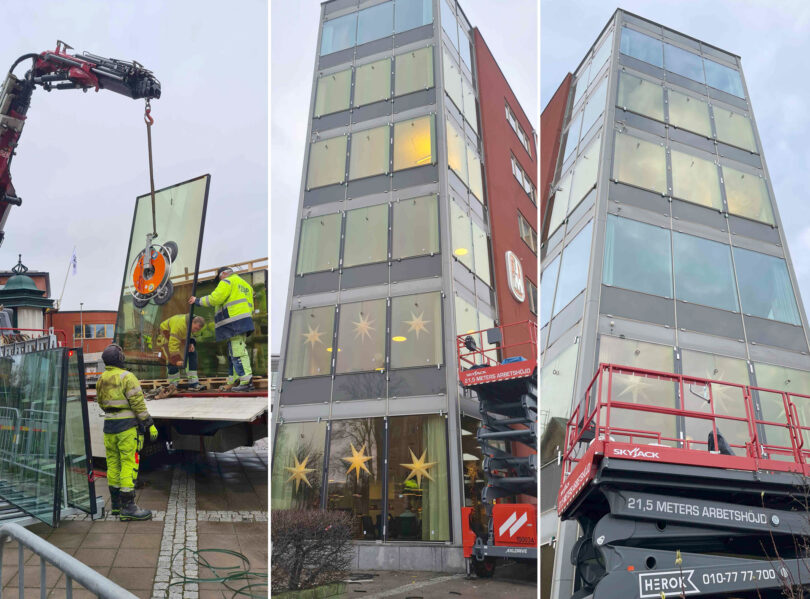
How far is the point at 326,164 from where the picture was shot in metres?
3.63

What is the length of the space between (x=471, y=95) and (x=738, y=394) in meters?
3.88

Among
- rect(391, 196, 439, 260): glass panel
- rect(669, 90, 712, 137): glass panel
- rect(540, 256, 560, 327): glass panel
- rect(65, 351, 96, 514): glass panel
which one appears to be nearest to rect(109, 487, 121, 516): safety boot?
rect(65, 351, 96, 514): glass panel

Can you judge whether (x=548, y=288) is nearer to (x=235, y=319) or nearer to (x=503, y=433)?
(x=235, y=319)

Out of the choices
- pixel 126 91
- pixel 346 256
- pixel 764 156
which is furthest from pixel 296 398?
pixel 764 156

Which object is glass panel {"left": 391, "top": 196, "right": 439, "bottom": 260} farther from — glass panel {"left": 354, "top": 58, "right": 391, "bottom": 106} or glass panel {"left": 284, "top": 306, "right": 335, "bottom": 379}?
glass panel {"left": 354, "top": 58, "right": 391, "bottom": 106}

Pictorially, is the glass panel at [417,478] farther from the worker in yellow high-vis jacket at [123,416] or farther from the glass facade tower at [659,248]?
the worker in yellow high-vis jacket at [123,416]

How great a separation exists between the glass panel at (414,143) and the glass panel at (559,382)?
2.48 m

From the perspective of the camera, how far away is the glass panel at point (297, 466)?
8.68 feet

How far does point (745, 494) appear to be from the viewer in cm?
466

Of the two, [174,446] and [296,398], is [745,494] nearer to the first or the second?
[296,398]

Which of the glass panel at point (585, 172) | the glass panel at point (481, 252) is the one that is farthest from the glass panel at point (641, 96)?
the glass panel at point (481, 252)

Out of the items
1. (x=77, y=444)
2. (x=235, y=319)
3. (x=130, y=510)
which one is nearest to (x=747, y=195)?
(x=235, y=319)

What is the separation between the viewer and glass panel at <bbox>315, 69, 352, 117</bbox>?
3.89 meters

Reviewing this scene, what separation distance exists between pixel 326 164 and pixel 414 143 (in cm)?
55
